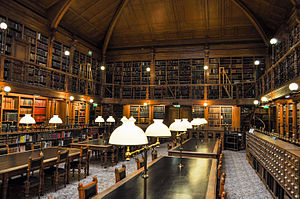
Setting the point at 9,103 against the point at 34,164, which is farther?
the point at 9,103

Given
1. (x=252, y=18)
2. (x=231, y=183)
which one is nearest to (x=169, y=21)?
(x=252, y=18)

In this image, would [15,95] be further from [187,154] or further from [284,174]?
[284,174]

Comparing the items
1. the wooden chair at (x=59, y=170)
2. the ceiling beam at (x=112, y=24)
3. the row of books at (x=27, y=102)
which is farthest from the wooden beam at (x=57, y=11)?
the wooden chair at (x=59, y=170)

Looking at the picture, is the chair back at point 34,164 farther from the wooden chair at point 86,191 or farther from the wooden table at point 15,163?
the wooden chair at point 86,191

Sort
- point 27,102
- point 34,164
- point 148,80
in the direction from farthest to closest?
point 148,80 → point 27,102 → point 34,164

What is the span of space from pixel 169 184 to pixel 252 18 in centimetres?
1101

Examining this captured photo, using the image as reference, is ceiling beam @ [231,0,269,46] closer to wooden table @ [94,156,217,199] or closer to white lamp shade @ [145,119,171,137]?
wooden table @ [94,156,217,199]

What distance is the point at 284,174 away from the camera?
321cm

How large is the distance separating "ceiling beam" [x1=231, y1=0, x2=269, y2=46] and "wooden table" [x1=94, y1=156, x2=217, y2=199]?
983 centimetres

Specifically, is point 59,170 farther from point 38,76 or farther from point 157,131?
point 38,76

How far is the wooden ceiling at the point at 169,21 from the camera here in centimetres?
1066

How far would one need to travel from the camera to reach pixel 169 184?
2449 millimetres

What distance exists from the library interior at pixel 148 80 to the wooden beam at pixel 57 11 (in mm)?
43

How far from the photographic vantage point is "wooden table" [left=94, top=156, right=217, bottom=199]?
2084 mm
